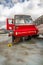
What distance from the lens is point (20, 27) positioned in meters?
12.7

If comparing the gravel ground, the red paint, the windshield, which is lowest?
the gravel ground

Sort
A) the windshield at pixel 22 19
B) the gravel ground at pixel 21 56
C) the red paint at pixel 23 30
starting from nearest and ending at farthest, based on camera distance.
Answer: the gravel ground at pixel 21 56 → the red paint at pixel 23 30 → the windshield at pixel 22 19

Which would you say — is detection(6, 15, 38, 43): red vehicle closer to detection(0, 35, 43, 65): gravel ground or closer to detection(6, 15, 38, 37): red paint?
detection(6, 15, 38, 37): red paint

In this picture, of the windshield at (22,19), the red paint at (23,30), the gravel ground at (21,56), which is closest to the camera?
the gravel ground at (21,56)

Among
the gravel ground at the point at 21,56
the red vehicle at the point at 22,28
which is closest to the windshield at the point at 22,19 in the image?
the red vehicle at the point at 22,28

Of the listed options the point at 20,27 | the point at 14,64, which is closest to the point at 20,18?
the point at 20,27

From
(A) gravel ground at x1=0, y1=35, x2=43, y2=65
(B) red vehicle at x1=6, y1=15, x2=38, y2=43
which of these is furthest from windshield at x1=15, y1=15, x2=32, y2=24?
(A) gravel ground at x1=0, y1=35, x2=43, y2=65

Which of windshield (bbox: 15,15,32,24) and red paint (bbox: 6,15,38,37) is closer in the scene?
red paint (bbox: 6,15,38,37)

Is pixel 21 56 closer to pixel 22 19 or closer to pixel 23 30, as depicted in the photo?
pixel 23 30

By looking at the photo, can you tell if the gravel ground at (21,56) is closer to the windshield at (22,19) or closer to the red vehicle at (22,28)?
the red vehicle at (22,28)

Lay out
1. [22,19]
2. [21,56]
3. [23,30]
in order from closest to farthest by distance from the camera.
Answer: [21,56]
[23,30]
[22,19]

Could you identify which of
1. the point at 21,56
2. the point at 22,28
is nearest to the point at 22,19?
the point at 22,28

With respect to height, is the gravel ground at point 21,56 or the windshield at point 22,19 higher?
the windshield at point 22,19

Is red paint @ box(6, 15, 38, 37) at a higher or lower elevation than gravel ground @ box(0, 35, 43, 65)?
higher
